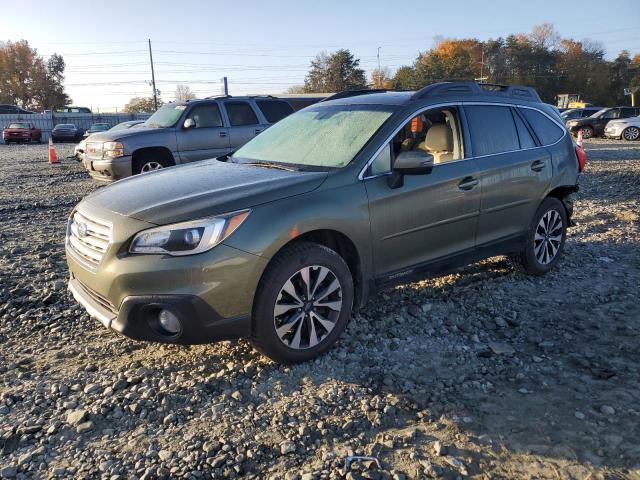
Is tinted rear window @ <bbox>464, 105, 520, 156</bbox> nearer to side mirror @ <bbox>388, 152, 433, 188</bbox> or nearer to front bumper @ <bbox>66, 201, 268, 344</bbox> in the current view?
side mirror @ <bbox>388, 152, 433, 188</bbox>

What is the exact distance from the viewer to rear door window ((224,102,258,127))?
1054 cm

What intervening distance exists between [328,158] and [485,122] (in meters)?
1.62

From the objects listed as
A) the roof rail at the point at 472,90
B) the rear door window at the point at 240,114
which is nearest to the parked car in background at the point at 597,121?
the rear door window at the point at 240,114

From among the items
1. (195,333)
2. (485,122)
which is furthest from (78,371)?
(485,122)

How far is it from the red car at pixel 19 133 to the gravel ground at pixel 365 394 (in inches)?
1336

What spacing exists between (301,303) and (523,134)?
2.91 meters

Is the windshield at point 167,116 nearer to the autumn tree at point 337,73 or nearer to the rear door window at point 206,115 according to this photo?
the rear door window at point 206,115

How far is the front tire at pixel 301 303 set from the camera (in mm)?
3227

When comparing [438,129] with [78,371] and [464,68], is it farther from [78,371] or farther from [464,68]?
[464,68]

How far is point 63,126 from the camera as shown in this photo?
111 ft

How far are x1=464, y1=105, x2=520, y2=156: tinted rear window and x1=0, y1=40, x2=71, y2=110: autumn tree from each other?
8049 cm

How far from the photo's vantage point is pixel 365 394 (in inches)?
124

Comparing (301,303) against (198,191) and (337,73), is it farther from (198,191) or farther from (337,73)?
(337,73)

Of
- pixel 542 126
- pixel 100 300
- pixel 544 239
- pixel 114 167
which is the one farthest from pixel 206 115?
pixel 100 300
